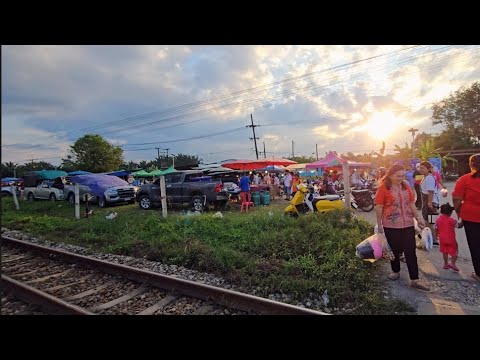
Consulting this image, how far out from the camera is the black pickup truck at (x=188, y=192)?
12828mm

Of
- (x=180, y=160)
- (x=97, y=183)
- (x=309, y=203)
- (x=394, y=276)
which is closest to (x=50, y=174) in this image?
(x=97, y=183)

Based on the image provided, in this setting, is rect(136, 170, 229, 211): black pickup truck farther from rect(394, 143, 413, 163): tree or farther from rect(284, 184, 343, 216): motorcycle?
rect(394, 143, 413, 163): tree

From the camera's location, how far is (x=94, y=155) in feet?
147

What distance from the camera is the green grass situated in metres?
4.44

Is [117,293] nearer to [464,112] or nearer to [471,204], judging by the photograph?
[471,204]

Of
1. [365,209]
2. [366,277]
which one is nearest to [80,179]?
[365,209]

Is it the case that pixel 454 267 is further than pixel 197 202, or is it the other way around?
pixel 197 202

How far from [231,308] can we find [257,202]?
10.5 meters

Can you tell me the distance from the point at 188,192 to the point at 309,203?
5775 mm

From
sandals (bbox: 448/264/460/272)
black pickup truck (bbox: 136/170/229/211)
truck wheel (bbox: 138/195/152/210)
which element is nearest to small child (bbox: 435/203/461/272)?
sandals (bbox: 448/264/460/272)

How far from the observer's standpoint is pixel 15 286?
15.0ft

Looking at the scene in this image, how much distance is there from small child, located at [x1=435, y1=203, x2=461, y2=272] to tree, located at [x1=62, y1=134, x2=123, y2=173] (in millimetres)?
45305
